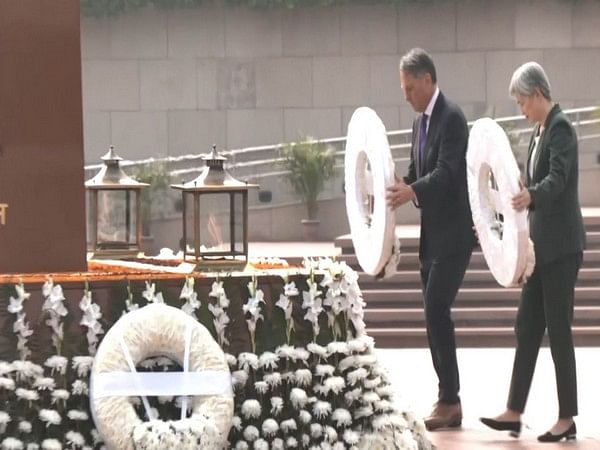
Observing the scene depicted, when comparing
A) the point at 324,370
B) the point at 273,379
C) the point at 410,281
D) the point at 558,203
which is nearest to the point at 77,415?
the point at 273,379

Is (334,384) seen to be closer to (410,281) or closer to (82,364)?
(82,364)

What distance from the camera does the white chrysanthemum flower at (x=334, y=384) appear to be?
5324 mm

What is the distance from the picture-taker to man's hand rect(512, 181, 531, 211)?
606cm

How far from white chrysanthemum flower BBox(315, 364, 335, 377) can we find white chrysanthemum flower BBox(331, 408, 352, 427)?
0.44 ft

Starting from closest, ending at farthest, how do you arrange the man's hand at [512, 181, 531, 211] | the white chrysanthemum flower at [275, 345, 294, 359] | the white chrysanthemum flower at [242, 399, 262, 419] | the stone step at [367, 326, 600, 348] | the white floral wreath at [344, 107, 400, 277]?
the white chrysanthemum flower at [242, 399, 262, 419], the white chrysanthemum flower at [275, 345, 294, 359], the man's hand at [512, 181, 531, 211], the white floral wreath at [344, 107, 400, 277], the stone step at [367, 326, 600, 348]

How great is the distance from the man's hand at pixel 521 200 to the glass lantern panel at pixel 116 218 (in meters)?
1.75

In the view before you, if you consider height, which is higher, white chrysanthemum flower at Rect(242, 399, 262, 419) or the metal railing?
the metal railing

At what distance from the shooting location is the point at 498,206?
6.33 meters

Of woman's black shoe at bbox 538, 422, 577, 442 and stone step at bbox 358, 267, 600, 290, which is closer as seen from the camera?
woman's black shoe at bbox 538, 422, 577, 442

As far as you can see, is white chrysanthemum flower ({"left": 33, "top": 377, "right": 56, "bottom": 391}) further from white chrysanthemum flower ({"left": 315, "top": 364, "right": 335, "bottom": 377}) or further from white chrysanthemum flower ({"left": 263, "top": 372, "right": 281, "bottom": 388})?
white chrysanthemum flower ({"left": 315, "top": 364, "right": 335, "bottom": 377})

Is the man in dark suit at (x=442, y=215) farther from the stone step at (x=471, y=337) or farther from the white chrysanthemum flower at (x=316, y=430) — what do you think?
the stone step at (x=471, y=337)

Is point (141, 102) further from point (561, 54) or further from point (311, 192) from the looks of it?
point (561, 54)

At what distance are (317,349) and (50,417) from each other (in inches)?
39.2

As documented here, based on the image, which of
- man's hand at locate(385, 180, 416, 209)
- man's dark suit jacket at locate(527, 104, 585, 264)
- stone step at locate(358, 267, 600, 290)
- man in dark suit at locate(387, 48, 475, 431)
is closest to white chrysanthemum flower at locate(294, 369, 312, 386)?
man's hand at locate(385, 180, 416, 209)
